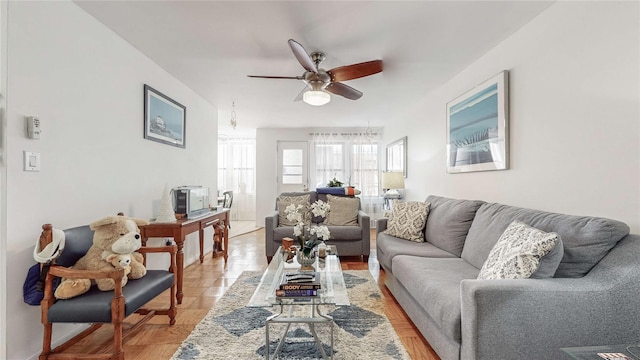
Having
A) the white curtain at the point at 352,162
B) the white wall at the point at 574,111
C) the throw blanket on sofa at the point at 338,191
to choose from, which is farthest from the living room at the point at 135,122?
the white curtain at the point at 352,162

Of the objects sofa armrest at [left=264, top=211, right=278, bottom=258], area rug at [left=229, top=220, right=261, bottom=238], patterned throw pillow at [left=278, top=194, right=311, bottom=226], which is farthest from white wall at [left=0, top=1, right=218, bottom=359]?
area rug at [left=229, top=220, right=261, bottom=238]

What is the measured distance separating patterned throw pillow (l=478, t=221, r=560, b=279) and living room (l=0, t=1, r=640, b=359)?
1.73 ft

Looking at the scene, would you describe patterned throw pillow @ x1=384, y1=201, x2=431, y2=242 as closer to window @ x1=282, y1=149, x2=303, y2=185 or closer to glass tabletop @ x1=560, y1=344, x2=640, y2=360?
glass tabletop @ x1=560, y1=344, x2=640, y2=360

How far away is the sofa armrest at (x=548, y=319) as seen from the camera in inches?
51.8

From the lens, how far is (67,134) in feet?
6.43

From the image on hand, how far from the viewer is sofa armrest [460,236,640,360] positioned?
131 centimetres

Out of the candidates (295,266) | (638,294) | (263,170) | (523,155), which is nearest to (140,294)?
(295,266)

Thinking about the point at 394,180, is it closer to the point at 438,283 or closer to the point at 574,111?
the point at 574,111

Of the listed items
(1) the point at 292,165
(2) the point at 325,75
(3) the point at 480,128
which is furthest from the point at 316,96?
(1) the point at 292,165

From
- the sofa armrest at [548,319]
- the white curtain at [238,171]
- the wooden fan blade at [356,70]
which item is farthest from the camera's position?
the white curtain at [238,171]

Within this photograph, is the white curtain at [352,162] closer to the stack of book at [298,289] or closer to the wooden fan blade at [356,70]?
the wooden fan blade at [356,70]

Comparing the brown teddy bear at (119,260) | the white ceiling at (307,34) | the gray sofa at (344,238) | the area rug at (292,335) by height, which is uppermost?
the white ceiling at (307,34)

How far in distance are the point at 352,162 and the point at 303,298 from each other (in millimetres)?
5040

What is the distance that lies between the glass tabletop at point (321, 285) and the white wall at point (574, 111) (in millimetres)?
1572
